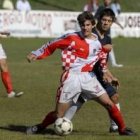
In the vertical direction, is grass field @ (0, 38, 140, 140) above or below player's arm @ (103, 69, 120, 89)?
below

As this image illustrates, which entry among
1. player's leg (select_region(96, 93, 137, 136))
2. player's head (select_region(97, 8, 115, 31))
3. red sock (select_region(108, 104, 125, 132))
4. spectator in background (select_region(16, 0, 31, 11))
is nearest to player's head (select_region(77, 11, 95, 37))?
player's head (select_region(97, 8, 115, 31))

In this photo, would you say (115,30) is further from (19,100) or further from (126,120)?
(126,120)

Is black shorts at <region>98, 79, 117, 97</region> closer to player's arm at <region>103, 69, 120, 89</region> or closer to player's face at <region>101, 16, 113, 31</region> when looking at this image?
player's arm at <region>103, 69, 120, 89</region>

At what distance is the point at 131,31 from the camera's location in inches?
1286

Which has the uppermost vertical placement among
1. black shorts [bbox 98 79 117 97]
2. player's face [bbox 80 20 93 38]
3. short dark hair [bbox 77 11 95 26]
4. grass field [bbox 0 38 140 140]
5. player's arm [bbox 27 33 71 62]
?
short dark hair [bbox 77 11 95 26]

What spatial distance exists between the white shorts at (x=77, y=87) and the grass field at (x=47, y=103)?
56 centimetres

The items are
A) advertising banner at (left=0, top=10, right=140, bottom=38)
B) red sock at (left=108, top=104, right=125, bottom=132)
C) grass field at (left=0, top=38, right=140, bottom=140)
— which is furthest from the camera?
advertising banner at (left=0, top=10, right=140, bottom=38)

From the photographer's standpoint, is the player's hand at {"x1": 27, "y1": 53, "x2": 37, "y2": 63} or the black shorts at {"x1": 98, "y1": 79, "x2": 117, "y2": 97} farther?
the black shorts at {"x1": 98, "y1": 79, "x2": 117, "y2": 97}

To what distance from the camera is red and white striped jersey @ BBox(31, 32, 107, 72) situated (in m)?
8.80

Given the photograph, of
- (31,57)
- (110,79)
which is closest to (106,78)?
(110,79)

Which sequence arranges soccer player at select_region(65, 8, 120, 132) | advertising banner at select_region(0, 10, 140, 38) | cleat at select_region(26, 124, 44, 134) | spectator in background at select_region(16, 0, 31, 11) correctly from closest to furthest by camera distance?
soccer player at select_region(65, 8, 120, 132) < cleat at select_region(26, 124, 44, 134) < advertising banner at select_region(0, 10, 140, 38) < spectator in background at select_region(16, 0, 31, 11)

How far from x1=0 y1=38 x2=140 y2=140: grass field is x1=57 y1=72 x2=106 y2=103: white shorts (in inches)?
22.1

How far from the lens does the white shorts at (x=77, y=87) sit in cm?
881

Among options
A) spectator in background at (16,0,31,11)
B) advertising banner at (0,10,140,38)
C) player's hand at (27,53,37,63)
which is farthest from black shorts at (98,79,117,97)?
spectator in background at (16,0,31,11)
